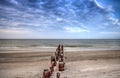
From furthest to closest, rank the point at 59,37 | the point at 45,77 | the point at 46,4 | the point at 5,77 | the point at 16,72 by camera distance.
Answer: the point at 59,37, the point at 46,4, the point at 16,72, the point at 5,77, the point at 45,77

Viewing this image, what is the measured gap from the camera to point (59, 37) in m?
3.48

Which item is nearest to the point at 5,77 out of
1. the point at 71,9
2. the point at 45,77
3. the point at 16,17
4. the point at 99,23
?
the point at 45,77

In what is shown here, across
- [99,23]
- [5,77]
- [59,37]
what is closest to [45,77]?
[5,77]

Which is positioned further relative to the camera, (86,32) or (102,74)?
(86,32)

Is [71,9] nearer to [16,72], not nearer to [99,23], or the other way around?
[99,23]

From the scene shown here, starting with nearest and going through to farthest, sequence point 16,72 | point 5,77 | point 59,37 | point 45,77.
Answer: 1. point 45,77
2. point 5,77
3. point 16,72
4. point 59,37

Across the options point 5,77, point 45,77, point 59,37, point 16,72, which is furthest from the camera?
point 59,37

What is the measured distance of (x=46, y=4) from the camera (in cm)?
327

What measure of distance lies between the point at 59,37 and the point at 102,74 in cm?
129

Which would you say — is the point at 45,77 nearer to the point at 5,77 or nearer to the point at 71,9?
the point at 5,77

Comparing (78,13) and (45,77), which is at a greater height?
(78,13)

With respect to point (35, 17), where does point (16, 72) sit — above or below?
below

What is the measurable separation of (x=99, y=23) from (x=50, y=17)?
117cm

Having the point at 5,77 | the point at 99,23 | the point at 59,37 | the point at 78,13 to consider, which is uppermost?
the point at 78,13
